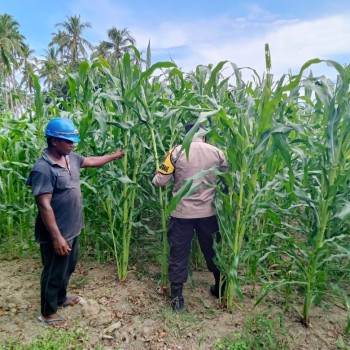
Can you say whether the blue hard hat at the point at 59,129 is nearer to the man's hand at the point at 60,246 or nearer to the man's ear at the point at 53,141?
the man's ear at the point at 53,141

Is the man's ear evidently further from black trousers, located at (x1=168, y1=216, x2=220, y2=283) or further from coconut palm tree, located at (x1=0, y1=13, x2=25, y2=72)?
coconut palm tree, located at (x1=0, y1=13, x2=25, y2=72)

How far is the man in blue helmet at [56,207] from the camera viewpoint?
7.95 ft

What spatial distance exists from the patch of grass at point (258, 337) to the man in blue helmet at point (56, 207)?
1393 millimetres

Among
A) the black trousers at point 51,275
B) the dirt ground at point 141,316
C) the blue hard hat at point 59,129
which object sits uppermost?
the blue hard hat at point 59,129

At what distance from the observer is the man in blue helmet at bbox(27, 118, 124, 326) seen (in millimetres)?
2422

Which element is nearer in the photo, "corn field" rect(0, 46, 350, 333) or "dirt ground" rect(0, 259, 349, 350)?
"corn field" rect(0, 46, 350, 333)

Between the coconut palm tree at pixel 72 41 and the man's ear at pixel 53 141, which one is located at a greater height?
the coconut palm tree at pixel 72 41

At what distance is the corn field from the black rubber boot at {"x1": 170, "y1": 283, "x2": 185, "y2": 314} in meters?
0.30

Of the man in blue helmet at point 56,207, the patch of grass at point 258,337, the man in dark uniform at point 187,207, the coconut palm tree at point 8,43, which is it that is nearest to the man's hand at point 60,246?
the man in blue helmet at point 56,207

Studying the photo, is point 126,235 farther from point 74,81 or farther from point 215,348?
point 74,81

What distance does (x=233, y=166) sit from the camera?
2547 millimetres

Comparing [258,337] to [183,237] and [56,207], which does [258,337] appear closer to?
[183,237]

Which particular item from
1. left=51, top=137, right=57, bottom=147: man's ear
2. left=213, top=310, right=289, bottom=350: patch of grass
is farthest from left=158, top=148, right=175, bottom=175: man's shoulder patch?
left=213, top=310, right=289, bottom=350: patch of grass

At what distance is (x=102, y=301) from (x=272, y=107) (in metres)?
2.30
